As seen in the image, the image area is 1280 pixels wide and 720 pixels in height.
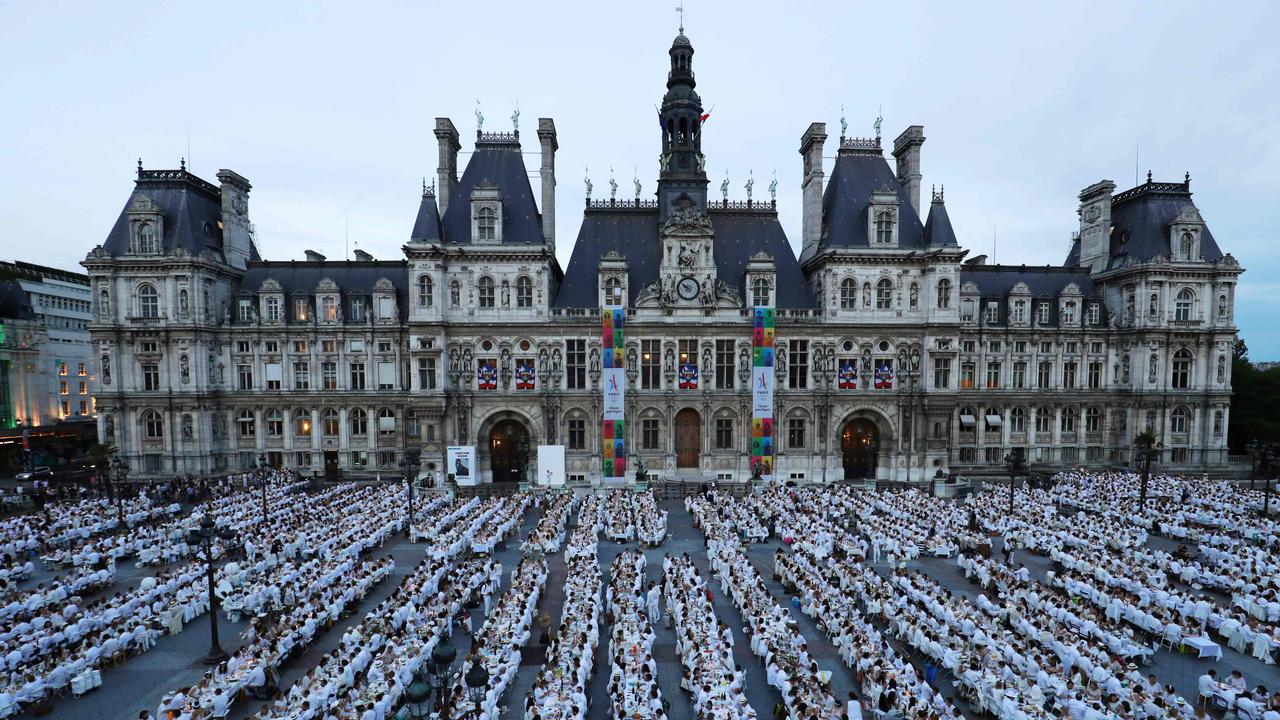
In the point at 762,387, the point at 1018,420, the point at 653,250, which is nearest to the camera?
the point at 762,387

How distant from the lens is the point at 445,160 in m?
46.6

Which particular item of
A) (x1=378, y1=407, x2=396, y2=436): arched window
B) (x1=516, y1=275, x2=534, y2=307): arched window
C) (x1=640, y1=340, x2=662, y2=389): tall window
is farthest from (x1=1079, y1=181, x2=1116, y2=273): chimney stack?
(x1=378, y1=407, x2=396, y2=436): arched window

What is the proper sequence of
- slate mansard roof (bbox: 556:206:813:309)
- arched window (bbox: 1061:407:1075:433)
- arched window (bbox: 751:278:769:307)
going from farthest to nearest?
arched window (bbox: 1061:407:1075:433), slate mansard roof (bbox: 556:206:813:309), arched window (bbox: 751:278:769:307)

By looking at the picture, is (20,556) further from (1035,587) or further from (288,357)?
(1035,587)

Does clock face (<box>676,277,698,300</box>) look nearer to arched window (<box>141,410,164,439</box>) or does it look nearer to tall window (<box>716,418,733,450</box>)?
tall window (<box>716,418,733,450</box>)

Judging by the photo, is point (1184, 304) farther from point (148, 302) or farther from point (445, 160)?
point (148, 302)

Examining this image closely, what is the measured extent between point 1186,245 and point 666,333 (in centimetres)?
4225

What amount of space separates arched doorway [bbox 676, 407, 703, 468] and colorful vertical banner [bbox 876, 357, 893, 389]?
13928 millimetres

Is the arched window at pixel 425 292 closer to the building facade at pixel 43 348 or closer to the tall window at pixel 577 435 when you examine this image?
the tall window at pixel 577 435

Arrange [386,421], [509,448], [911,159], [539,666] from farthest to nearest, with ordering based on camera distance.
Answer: [911,159], [386,421], [509,448], [539,666]

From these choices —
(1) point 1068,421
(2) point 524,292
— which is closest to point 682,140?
(2) point 524,292

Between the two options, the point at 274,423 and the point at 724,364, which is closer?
the point at 724,364

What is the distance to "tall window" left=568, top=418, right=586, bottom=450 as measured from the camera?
147ft

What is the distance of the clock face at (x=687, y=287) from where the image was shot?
43.9 metres
